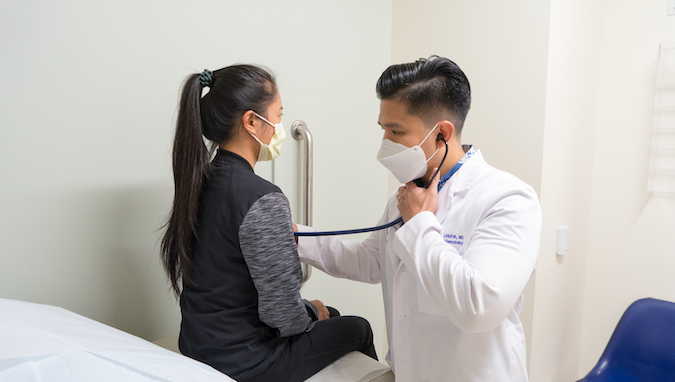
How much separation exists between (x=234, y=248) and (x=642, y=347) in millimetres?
1828

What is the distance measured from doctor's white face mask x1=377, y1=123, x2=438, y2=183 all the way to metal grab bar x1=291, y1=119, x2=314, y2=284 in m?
0.52

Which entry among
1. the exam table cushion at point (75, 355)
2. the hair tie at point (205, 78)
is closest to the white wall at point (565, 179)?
the hair tie at point (205, 78)

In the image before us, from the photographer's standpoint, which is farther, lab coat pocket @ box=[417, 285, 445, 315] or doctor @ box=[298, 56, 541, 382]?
lab coat pocket @ box=[417, 285, 445, 315]

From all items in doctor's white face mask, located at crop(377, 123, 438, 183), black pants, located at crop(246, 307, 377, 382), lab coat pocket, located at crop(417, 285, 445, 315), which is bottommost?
black pants, located at crop(246, 307, 377, 382)

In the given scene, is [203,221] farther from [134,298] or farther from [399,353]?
[399,353]

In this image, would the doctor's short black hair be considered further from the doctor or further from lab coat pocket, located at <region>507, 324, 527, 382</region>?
lab coat pocket, located at <region>507, 324, 527, 382</region>

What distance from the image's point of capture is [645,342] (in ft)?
6.23

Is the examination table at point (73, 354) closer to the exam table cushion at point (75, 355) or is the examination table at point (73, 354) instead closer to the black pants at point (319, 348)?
the exam table cushion at point (75, 355)

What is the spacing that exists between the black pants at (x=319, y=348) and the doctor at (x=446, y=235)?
140 millimetres

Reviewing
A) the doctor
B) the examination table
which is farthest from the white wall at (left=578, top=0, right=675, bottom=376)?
the examination table

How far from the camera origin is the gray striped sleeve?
1.00m

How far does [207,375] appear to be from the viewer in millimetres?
813

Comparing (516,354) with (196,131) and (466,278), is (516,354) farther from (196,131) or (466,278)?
(196,131)

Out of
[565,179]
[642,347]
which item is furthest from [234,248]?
[642,347]
